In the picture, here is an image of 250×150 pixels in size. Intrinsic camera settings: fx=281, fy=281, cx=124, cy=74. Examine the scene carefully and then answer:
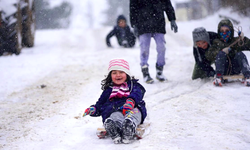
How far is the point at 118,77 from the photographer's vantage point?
123 inches

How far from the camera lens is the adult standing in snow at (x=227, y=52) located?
4730mm

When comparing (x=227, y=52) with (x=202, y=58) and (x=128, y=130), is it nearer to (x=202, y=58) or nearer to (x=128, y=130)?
(x=202, y=58)

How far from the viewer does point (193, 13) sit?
51.0 m

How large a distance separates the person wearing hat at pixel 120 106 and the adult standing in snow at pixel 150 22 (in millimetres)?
2260

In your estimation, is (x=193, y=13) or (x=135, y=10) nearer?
(x=135, y=10)

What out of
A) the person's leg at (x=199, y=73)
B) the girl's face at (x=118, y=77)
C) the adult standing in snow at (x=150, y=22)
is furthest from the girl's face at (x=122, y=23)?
the girl's face at (x=118, y=77)

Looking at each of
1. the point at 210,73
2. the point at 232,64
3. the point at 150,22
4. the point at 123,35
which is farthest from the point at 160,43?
the point at 123,35

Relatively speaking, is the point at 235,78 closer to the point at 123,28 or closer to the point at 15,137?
the point at 15,137

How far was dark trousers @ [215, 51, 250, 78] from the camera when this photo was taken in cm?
466

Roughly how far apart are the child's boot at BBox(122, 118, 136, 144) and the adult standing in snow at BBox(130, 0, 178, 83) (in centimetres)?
278

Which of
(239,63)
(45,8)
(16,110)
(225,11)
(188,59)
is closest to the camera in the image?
(16,110)

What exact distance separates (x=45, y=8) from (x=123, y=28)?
23081mm

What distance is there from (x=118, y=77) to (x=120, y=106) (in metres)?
0.33

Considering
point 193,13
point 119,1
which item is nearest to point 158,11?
point 119,1
